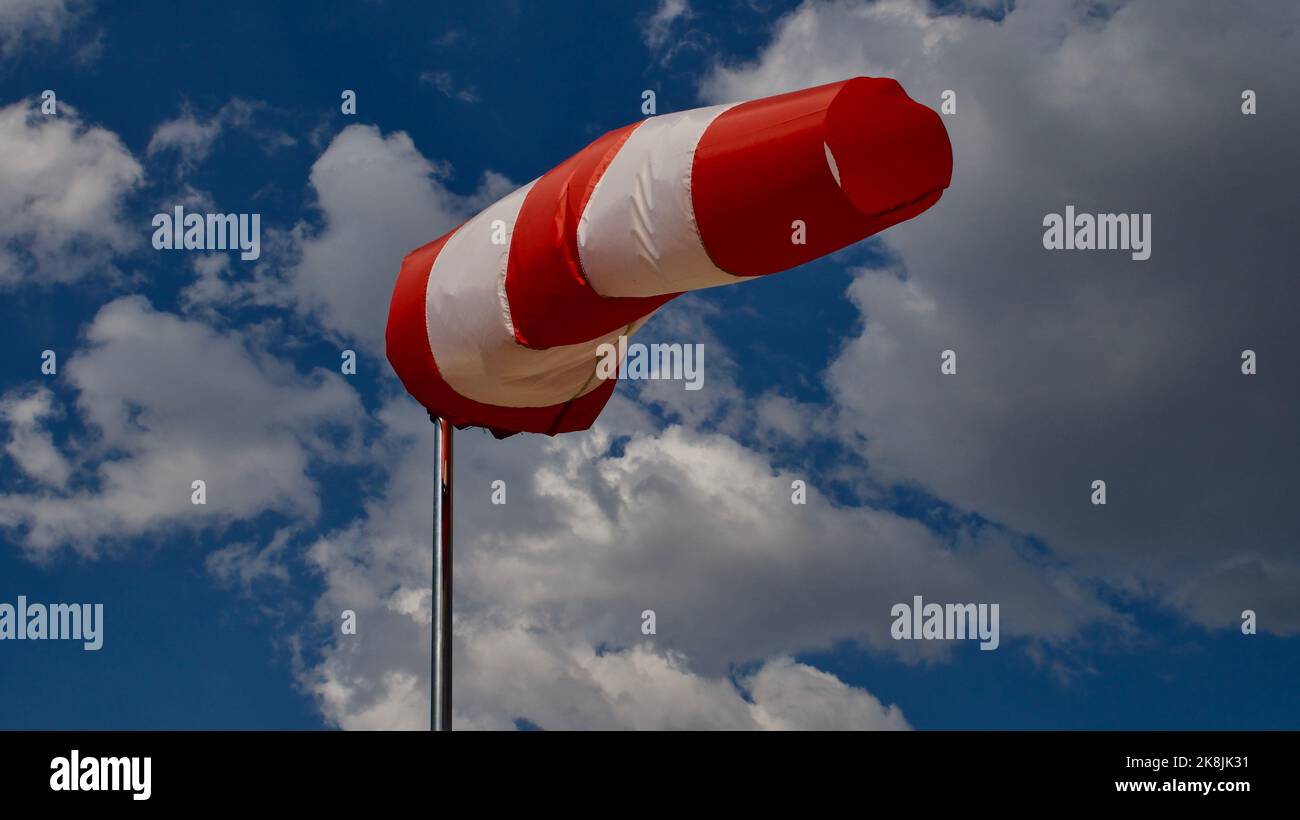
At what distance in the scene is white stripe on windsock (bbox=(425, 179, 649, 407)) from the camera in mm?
4543

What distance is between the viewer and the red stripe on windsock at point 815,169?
131 inches

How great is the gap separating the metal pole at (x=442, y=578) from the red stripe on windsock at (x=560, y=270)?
1.17 metres

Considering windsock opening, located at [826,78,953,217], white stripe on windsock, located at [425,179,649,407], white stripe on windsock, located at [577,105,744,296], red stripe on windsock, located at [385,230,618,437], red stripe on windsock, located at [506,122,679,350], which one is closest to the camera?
windsock opening, located at [826,78,953,217]

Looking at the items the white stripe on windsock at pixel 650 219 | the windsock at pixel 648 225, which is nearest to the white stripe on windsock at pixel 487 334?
the windsock at pixel 648 225

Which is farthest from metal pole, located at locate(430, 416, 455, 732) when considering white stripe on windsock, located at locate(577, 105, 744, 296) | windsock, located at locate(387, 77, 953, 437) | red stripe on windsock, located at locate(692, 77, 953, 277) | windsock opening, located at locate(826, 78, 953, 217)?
windsock opening, located at locate(826, 78, 953, 217)

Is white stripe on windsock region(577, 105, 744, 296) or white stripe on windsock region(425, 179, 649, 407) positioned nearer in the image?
white stripe on windsock region(577, 105, 744, 296)

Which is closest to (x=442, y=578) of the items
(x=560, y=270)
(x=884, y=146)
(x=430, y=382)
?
(x=430, y=382)

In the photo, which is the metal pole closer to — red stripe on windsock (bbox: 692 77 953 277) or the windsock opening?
red stripe on windsock (bbox: 692 77 953 277)

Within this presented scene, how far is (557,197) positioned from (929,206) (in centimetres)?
131

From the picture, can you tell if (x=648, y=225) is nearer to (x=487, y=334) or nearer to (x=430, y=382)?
(x=487, y=334)

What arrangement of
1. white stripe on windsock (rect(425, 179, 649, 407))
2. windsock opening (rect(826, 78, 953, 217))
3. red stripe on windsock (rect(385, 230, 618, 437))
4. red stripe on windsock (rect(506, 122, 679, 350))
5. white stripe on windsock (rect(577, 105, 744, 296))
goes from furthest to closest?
red stripe on windsock (rect(385, 230, 618, 437)), white stripe on windsock (rect(425, 179, 649, 407)), red stripe on windsock (rect(506, 122, 679, 350)), white stripe on windsock (rect(577, 105, 744, 296)), windsock opening (rect(826, 78, 953, 217))

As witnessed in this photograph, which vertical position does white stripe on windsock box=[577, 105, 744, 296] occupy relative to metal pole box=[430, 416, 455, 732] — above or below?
above
